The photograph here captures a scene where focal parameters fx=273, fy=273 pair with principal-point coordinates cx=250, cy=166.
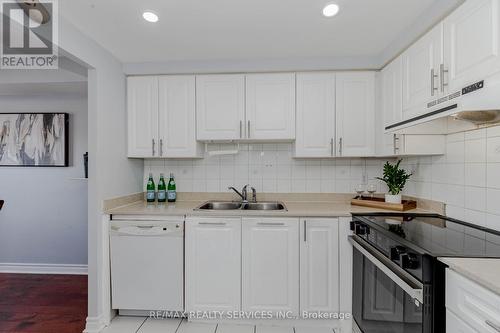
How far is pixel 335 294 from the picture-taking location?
7.22 feet

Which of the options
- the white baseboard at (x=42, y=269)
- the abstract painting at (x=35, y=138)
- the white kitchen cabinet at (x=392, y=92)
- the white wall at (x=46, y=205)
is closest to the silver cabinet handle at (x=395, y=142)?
the white kitchen cabinet at (x=392, y=92)

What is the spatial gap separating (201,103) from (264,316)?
1.96 m

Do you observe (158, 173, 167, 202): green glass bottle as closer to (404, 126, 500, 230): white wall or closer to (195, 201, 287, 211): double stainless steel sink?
(195, 201, 287, 211): double stainless steel sink

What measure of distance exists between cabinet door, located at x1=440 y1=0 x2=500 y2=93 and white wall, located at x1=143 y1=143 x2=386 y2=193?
4.41 ft

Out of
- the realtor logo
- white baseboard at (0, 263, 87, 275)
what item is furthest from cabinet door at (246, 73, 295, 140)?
white baseboard at (0, 263, 87, 275)

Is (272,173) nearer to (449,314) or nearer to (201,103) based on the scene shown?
(201,103)

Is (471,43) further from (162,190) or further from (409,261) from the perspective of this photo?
(162,190)

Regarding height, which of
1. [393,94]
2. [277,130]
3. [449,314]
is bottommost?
[449,314]

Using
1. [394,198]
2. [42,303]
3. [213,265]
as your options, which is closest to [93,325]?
[42,303]

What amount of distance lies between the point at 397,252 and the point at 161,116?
2.24 meters

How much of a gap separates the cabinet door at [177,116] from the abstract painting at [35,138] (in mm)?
1381

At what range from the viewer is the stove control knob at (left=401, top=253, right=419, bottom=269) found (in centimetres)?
128

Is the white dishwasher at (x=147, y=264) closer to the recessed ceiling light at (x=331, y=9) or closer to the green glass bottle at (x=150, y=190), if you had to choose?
the green glass bottle at (x=150, y=190)

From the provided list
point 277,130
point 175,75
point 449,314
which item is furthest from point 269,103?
point 449,314
